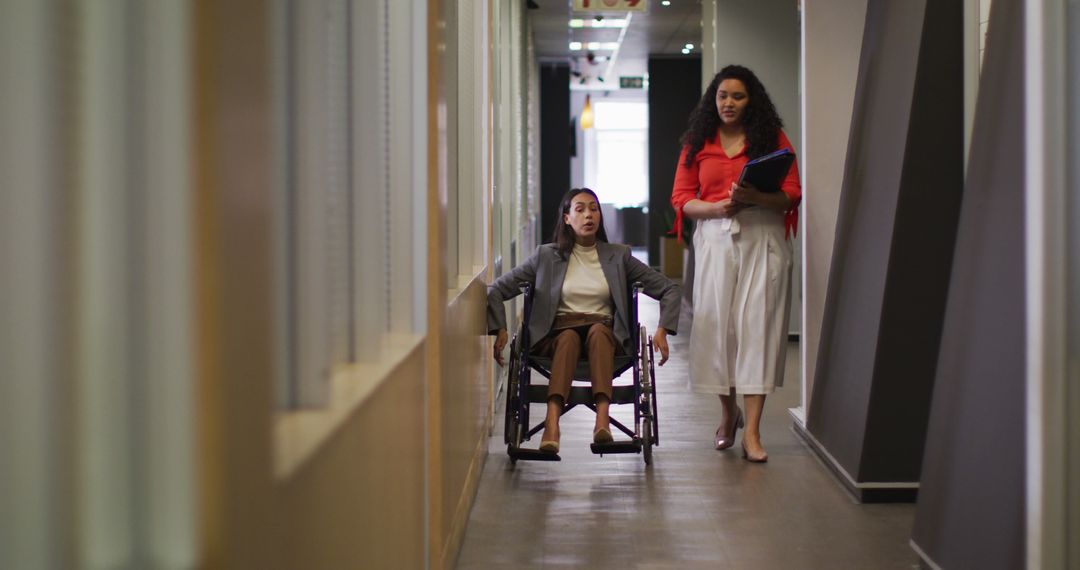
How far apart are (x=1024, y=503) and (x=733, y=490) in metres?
1.81

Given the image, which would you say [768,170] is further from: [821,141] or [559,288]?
[559,288]

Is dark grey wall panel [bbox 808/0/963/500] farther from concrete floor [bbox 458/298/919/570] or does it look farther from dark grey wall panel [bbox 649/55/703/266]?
dark grey wall panel [bbox 649/55/703/266]

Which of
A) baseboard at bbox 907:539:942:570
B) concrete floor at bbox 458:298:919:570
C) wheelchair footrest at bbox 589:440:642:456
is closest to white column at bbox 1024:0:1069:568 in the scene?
baseboard at bbox 907:539:942:570

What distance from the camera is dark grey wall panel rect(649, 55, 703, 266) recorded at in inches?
699

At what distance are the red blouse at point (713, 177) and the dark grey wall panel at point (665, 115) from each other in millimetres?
12359

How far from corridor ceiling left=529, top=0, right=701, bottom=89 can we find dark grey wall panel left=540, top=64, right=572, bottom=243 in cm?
43

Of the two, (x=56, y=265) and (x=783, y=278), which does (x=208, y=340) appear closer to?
(x=56, y=265)

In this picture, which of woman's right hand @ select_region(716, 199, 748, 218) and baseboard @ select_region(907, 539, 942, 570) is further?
woman's right hand @ select_region(716, 199, 748, 218)

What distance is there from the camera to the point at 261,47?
4.22ft

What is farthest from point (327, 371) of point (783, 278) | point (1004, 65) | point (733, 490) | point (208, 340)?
point (783, 278)

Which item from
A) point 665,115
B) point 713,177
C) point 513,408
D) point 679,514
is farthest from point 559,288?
point 665,115

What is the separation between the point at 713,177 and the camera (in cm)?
523

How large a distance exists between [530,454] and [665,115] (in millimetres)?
13500

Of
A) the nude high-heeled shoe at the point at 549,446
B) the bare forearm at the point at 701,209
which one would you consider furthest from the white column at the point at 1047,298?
the bare forearm at the point at 701,209
